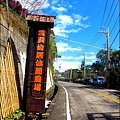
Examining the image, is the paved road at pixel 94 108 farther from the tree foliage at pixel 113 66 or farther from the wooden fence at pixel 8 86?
the tree foliage at pixel 113 66

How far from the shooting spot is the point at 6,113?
7016 millimetres

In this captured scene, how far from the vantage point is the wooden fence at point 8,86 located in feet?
22.8

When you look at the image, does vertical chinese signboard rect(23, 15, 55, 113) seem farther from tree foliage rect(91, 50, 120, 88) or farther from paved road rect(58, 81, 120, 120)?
tree foliage rect(91, 50, 120, 88)

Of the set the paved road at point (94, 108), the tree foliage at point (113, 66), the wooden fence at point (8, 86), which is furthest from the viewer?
the tree foliage at point (113, 66)

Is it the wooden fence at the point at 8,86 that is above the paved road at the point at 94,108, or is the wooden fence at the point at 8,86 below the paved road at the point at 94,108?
above

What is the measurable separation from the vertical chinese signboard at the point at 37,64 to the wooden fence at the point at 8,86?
21.9 inches

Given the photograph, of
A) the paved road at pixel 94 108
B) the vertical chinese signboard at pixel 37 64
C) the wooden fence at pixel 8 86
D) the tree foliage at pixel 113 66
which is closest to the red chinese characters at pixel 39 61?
the vertical chinese signboard at pixel 37 64

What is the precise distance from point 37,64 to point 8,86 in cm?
162

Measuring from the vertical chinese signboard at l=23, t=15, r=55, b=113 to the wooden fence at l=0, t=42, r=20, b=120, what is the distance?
0.56m

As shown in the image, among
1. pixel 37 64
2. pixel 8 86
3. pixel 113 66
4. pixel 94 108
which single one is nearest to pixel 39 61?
pixel 37 64

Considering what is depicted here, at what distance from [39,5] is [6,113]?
10756mm

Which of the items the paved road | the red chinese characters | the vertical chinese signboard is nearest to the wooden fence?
the vertical chinese signboard

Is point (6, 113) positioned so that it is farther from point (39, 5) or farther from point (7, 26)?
point (39, 5)

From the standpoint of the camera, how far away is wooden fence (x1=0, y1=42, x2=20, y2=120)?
22.8 feet
